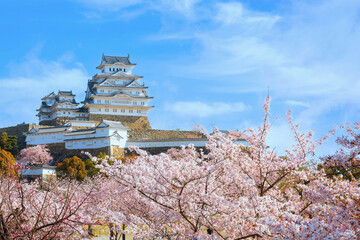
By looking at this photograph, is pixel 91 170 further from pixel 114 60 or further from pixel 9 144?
pixel 114 60

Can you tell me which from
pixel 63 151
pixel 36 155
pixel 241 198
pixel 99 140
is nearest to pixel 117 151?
pixel 99 140

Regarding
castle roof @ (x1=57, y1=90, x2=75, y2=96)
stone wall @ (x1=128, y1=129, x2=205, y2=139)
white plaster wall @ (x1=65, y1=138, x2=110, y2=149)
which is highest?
castle roof @ (x1=57, y1=90, x2=75, y2=96)

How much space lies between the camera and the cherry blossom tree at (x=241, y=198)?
16.4ft

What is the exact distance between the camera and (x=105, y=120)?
37094 mm

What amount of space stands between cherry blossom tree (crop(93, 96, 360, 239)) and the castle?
2864 cm

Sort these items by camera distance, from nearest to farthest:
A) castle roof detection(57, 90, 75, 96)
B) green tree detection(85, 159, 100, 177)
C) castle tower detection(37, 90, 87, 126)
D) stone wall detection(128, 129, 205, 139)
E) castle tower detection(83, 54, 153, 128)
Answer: green tree detection(85, 159, 100, 177)
stone wall detection(128, 129, 205, 139)
castle tower detection(83, 54, 153, 128)
castle tower detection(37, 90, 87, 126)
castle roof detection(57, 90, 75, 96)

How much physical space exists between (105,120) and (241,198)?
107 ft

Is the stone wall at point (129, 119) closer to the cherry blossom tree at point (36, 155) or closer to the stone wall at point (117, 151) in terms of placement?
the stone wall at point (117, 151)

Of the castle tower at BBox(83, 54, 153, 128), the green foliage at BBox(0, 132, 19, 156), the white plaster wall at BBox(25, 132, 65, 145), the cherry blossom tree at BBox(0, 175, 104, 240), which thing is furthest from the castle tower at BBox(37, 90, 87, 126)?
the cherry blossom tree at BBox(0, 175, 104, 240)

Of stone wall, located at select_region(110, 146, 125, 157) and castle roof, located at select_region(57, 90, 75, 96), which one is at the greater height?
castle roof, located at select_region(57, 90, 75, 96)

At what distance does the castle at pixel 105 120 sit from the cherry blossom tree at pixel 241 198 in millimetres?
28639

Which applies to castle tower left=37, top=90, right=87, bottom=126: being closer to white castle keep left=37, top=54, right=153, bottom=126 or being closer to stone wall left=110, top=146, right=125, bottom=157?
white castle keep left=37, top=54, right=153, bottom=126

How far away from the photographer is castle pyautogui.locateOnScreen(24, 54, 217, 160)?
36625 mm

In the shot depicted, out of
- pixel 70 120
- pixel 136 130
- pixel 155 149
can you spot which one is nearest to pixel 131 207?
pixel 155 149
